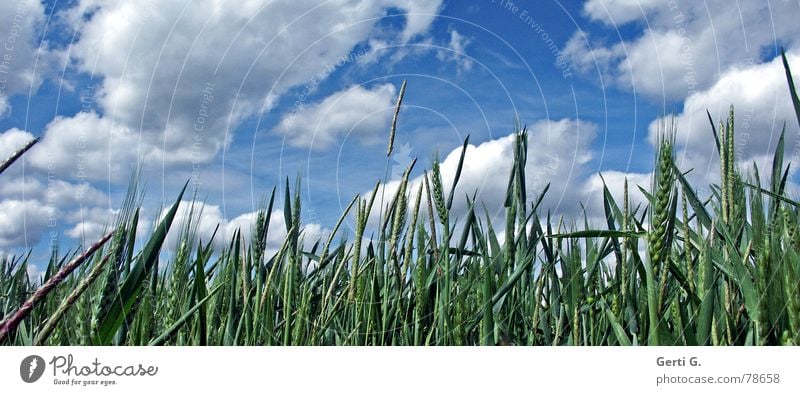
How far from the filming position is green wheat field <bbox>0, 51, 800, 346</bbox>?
4.88 feet

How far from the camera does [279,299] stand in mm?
2137

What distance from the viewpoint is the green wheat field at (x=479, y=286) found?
1488 mm
